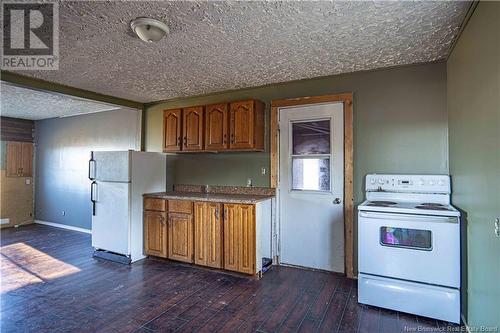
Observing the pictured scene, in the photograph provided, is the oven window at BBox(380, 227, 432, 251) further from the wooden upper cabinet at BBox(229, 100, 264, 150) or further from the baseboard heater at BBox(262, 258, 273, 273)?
the wooden upper cabinet at BBox(229, 100, 264, 150)

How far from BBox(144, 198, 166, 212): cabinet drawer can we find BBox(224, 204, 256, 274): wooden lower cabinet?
1.03 m

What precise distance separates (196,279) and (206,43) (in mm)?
2533

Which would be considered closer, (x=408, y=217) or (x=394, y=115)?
(x=408, y=217)

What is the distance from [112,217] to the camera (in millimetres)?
3938

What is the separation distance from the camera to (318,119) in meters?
3.47

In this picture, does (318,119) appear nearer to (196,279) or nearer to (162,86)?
(162,86)

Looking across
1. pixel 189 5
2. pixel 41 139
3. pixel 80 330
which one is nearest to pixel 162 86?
pixel 189 5

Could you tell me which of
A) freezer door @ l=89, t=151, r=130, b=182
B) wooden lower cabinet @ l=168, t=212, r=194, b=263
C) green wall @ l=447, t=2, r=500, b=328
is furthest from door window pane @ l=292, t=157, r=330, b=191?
freezer door @ l=89, t=151, r=130, b=182

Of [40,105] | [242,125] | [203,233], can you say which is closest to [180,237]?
[203,233]

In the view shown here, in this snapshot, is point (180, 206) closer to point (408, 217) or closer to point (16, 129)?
point (408, 217)

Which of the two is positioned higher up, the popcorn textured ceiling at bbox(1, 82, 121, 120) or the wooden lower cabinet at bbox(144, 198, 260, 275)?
the popcorn textured ceiling at bbox(1, 82, 121, 120)

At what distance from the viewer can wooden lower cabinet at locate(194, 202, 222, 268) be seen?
3.37m

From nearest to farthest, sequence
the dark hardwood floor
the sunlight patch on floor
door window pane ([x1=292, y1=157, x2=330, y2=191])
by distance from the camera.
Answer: the dark hardwood floor
the sunlight patch on floor
door window pane ([x1=292, y1=157, x2=330, y2=191])

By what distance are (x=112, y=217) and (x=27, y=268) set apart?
114 centimetres
